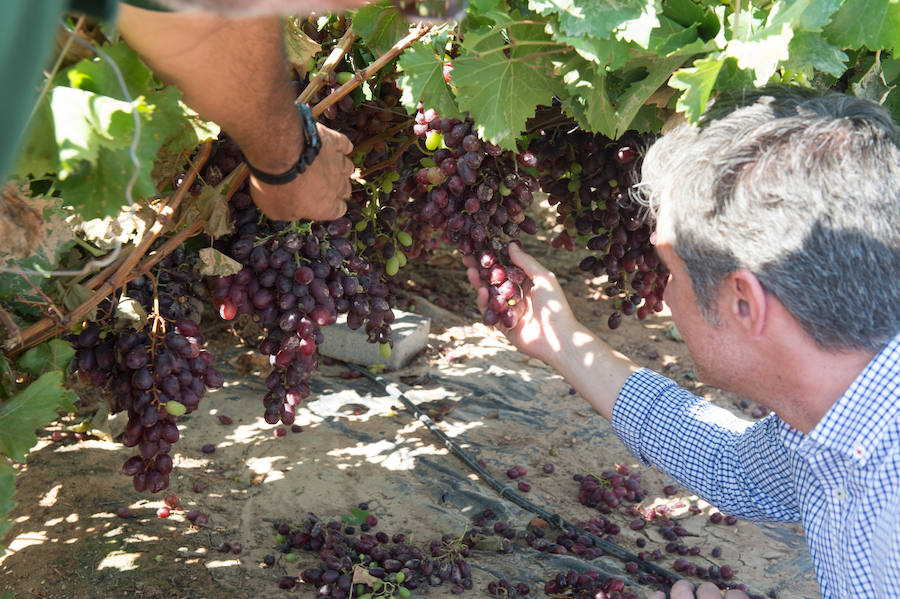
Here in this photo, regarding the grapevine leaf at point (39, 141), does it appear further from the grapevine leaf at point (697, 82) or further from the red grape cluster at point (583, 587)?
the red grape cluster at point (583, 587)

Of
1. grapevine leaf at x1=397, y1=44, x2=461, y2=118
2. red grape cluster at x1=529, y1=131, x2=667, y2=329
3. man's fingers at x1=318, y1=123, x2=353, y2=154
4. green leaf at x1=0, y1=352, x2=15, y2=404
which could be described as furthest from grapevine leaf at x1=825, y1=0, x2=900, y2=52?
green leaf at x1=0, y1=352, x2=15, y2=404

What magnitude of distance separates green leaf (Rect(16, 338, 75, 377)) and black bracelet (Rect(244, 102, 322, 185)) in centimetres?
66

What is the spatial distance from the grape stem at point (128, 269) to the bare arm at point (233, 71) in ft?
0.90

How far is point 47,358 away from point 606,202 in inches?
65.3

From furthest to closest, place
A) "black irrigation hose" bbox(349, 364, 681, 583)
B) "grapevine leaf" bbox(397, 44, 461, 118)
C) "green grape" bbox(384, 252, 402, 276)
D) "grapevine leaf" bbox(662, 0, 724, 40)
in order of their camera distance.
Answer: "black irrigation hose" bbox(349, 364, 681, 583)
"green grape" bbox(384, 252, 402, 276)
"grapevine leaf" bbox(397, 44, 461, 118)
"grapevine leaf" bbox(662, 0, 724, 40)

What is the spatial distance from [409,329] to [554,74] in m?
3.22

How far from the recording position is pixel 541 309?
247 centimetres

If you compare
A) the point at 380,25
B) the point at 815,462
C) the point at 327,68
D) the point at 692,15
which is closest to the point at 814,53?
the point at 692,15

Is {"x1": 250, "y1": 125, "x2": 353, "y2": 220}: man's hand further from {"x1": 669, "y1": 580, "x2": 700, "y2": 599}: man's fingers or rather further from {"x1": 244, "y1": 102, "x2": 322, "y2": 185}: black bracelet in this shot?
{"x1": 669, "y1": 580, "x2": 700, "y2": 599}: man's fingers

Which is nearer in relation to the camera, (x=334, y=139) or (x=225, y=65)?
(x=225, y=65)

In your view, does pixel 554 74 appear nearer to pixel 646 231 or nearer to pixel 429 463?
pixel 646 231

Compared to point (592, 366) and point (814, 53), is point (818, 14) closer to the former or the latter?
point (814, 53)

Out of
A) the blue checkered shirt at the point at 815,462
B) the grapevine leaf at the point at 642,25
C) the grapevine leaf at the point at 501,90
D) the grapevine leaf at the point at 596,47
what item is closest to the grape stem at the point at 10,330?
the grapevine leaf at the point at 501,90

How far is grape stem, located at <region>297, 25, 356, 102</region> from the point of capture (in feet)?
7.11
